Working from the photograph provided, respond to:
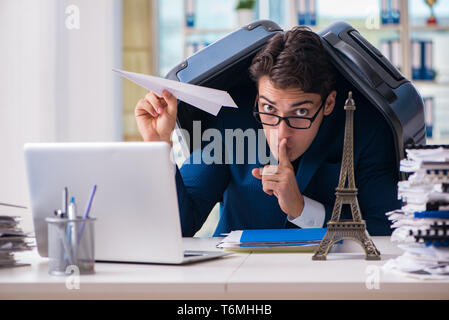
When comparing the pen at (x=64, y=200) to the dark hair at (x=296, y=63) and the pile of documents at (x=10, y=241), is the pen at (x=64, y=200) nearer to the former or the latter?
the pile of documents at (x=10, y=241)

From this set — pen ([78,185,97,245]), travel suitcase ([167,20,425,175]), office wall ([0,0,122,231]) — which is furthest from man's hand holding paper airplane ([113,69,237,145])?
office wall ([0,0,122,231])

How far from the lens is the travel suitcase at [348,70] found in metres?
1.61

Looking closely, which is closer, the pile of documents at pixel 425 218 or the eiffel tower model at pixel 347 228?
the pile of documents at pixel 425 218

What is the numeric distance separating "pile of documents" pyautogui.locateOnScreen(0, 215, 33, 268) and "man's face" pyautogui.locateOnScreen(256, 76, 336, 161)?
0.87 meters

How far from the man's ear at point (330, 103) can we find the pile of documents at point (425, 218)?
78 centimetres

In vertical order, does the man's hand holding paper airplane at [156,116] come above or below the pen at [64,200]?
above

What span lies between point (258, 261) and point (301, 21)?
276 centimetres

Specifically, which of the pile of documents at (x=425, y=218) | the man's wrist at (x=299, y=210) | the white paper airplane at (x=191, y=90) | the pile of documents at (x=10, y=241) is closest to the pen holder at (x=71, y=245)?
the pile of documents at (x=10, y=241)

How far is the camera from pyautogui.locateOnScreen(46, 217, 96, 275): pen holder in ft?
3.08

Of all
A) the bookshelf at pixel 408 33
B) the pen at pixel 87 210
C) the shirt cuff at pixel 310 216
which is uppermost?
the bookshelf at pixel 408 33

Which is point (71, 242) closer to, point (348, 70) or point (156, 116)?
point (156, 116)

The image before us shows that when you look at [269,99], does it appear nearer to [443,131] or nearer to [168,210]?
[168,210]

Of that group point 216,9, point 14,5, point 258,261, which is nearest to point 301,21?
point 216,9

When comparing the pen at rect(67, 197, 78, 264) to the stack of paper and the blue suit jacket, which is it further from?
the blue suit jacket
